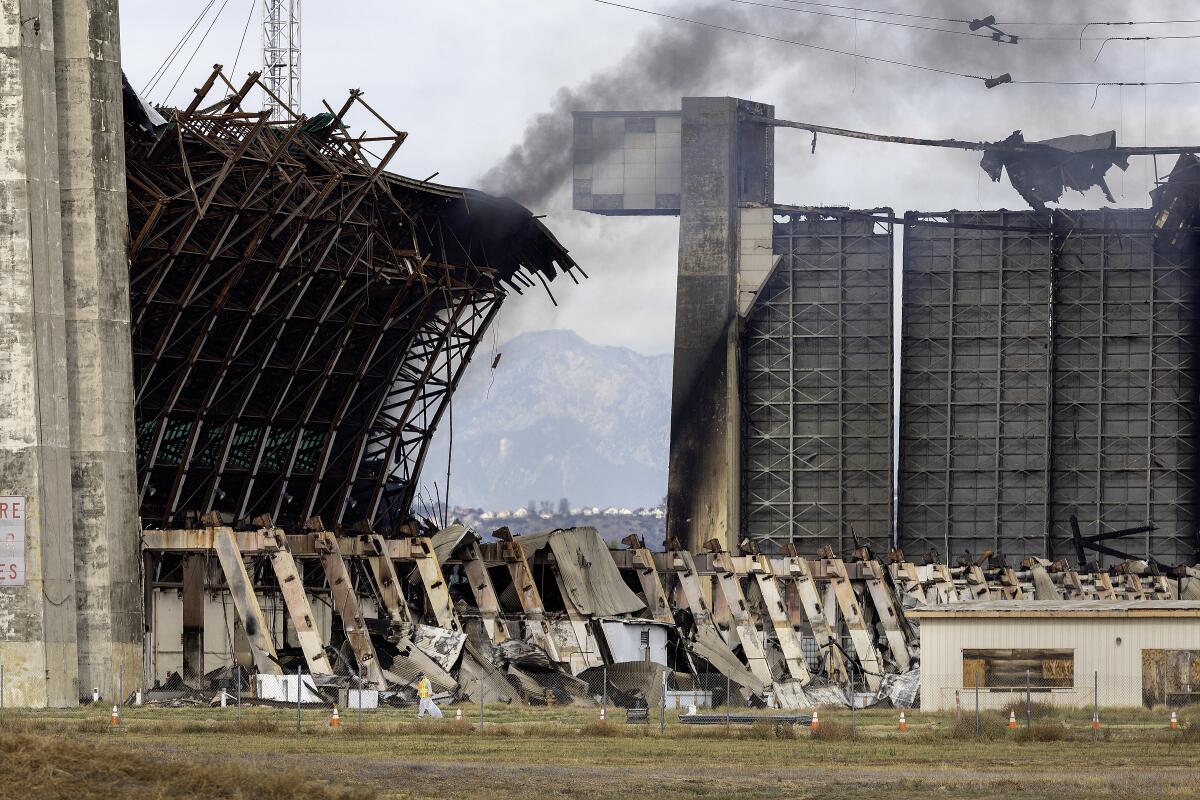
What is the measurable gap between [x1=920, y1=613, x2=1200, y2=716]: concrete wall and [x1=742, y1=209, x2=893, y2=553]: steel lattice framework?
123 feet

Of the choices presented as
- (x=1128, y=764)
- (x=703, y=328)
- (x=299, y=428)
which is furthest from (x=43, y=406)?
(x=703, y=328)

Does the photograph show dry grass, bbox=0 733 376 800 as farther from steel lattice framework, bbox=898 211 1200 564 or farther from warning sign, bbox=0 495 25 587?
steel lattice framework, bbox=898 211 1200 564

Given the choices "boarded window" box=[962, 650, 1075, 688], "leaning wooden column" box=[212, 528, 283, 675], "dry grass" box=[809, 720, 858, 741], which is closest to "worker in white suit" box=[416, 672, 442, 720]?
"leaning wooden column" box=[212, 528, 283, 675]

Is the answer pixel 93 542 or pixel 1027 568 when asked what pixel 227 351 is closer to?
pixel 93 542

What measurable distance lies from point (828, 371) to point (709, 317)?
18.0ft

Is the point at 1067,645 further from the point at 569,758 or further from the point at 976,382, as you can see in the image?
the point at 976,382

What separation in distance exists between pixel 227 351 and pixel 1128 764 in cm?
3565

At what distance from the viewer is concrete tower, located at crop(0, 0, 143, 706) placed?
49906 millimetres

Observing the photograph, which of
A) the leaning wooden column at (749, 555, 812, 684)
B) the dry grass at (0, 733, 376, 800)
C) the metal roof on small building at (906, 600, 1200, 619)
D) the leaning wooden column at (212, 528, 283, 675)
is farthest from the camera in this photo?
the leaning wooden column at (749, 555, 812, 684)

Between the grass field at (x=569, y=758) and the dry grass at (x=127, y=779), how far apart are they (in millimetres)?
28

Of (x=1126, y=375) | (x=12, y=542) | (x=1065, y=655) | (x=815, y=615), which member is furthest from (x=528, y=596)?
(x=1126, y=375)

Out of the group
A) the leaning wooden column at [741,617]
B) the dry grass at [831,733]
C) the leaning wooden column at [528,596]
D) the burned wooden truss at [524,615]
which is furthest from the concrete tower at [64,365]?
the leaning wooden column at [741,617]

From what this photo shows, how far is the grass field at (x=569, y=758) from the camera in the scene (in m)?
26.9

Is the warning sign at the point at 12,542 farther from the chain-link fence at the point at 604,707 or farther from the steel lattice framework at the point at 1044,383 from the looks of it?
the steel lattice framework at the point at 1044,383
